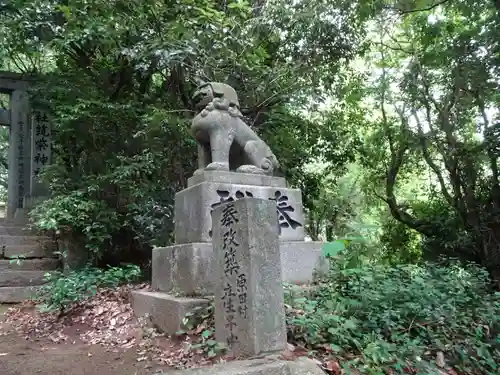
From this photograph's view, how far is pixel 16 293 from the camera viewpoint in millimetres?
6344

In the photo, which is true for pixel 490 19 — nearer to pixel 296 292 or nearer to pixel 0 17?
pixel 296 292

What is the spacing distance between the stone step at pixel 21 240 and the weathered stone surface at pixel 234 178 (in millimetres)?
4256

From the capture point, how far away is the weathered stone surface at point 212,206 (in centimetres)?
440

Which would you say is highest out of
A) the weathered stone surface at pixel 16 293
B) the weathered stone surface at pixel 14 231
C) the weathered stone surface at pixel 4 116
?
the weathered stone surface at pixel 4 116

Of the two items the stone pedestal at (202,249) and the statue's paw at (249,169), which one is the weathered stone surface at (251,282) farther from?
the statue's paw at (249,169)

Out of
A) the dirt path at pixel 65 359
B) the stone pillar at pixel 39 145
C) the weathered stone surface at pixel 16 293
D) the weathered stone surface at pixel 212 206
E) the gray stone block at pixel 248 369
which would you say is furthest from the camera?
the stone pillar at pixel 39 145

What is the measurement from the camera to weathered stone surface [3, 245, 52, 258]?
7.22 m

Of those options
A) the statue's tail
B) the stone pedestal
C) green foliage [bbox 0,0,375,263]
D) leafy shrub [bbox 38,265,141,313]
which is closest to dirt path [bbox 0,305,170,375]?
the stone pedestal

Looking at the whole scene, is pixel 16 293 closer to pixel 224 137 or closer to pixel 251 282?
pixel 224 137

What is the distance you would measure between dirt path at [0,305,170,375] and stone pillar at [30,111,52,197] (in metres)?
5.53

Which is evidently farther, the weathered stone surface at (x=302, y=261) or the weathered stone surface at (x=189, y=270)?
the weathered stone surface at (x=302, y=261)

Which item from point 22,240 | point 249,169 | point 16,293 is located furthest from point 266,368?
point 22,240

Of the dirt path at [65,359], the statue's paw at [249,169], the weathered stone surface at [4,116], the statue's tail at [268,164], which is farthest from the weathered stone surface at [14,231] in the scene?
the statue's tail at [268,164]

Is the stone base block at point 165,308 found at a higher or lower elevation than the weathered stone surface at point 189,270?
lower
